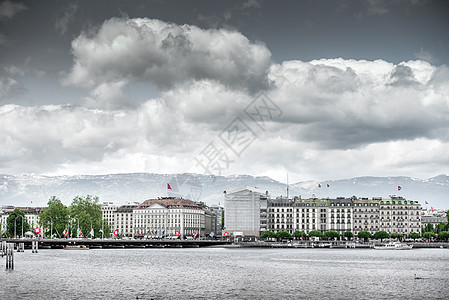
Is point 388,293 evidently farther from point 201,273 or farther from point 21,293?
point 21,293

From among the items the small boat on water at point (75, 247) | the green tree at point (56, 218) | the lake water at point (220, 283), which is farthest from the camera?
the green tree at point (56, 218)

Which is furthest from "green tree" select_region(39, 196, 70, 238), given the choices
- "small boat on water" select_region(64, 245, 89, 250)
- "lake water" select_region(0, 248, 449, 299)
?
"lake water" select_region(0, 248, 449, 299)

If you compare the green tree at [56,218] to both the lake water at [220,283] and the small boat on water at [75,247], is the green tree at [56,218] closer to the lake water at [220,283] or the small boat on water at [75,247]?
the small boat on water at [75,247]

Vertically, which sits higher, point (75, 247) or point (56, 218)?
point (56, 218)

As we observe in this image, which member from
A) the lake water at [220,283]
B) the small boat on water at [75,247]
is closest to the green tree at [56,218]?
the small boat on water at [75,247]

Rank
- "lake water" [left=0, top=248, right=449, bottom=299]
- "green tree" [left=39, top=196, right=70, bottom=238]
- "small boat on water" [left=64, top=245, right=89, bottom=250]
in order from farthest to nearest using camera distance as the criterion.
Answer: "green tree" [left=39, top=196, right=70, bottom=238] → "small boat on water" [left=64, top=245, right=89, bottom=250] → "lake water" [left=0, top=248, right=449, bottom=299]

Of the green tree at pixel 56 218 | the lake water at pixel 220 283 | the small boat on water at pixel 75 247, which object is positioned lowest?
the small boat on water at pixel 75 247

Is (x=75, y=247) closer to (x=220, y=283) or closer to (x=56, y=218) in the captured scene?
(x=56, y=218)

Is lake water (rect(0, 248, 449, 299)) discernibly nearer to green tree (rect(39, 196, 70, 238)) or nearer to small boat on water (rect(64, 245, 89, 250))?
small boat on water (rect(64, 245, 89, 250))

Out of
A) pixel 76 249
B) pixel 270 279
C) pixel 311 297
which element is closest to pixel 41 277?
pixel 270 279

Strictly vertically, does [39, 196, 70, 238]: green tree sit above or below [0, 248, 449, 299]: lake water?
above

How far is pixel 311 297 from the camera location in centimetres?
6009

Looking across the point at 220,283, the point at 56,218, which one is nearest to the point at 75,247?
the point at 56,218

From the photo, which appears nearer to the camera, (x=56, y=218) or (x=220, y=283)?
(x=220, y=283)
